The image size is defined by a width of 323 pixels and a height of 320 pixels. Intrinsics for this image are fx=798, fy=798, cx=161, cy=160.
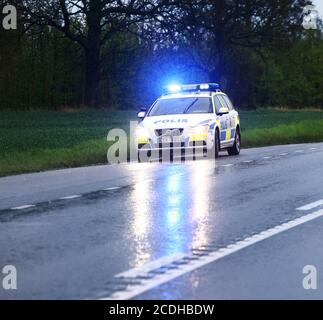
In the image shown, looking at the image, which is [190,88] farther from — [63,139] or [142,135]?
[63,139]

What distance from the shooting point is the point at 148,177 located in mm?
15406

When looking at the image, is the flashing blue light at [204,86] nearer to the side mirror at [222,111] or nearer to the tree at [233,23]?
the side mirror at [222,111]

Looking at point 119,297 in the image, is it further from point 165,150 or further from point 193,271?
point 165,150

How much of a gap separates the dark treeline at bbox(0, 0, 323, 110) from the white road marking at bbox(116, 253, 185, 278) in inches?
1514

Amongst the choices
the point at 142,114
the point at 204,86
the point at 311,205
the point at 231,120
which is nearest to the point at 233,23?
the point at 231,120

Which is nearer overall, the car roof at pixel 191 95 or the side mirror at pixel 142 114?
the side mirror at pixel 142 114

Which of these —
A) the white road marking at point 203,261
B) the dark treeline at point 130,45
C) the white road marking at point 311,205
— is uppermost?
the dark treeline at point 130,45

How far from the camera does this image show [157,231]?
9031 mm

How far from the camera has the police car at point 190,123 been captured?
19.8 metres

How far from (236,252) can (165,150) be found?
479 inches

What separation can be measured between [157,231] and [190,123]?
1119 centimetres

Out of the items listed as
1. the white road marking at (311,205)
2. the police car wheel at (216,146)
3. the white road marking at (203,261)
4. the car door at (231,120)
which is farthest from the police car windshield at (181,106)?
the white road marking at (203,261)

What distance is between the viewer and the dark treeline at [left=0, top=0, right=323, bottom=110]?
46.5 meters

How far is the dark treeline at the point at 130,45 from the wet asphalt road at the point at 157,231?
31.4 m
